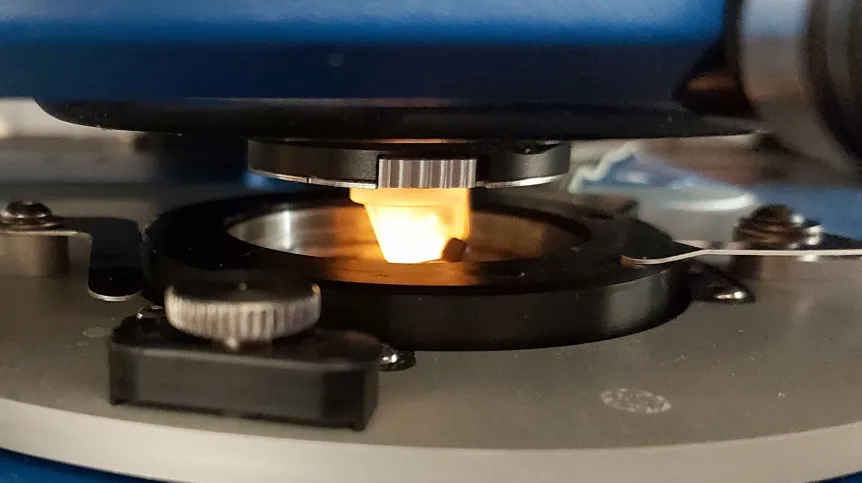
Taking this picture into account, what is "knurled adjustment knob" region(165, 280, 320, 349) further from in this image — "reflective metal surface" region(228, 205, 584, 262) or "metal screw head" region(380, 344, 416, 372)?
"reflective metal surface" region(228, 205, 584, 262)

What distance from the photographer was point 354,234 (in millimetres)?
666

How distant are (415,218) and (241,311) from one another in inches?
10.2

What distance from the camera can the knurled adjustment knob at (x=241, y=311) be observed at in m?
0.33

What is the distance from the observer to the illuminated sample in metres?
0.55

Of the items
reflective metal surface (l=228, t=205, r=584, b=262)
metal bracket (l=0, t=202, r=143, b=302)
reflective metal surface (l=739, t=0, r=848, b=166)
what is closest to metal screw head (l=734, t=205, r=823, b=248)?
reflective metal surface (l=228, t=205, r=584, b=262)

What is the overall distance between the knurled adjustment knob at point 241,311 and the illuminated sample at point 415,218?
0.69ft

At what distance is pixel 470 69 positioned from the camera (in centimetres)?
34

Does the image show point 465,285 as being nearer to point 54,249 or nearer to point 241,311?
point 241,311

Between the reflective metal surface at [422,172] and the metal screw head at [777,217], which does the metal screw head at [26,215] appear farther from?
the metal screw head at [777,217]

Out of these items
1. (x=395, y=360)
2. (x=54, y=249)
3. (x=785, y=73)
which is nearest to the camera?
(x=785, y=73)

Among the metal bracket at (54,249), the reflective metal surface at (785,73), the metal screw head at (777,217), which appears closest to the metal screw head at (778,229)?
the metal screw head at (777,217)

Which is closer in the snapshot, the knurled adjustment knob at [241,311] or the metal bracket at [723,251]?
the knurled adjustment knob at [241,311]

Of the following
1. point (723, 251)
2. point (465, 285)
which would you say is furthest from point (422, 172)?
point (723, 251)

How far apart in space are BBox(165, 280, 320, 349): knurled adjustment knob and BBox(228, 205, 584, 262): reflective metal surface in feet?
0.81
